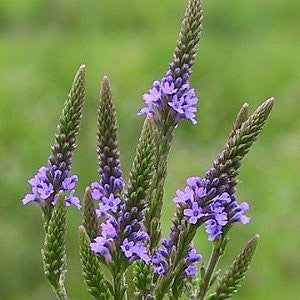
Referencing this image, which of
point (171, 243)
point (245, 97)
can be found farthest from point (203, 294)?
point (245, 97)

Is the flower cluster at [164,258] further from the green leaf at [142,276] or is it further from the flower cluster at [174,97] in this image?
the flower cluster at [174,97]

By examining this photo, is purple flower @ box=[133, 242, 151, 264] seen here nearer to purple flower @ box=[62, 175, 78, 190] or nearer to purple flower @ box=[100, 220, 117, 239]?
purple flower @ box=[100, 220, 117, 239]

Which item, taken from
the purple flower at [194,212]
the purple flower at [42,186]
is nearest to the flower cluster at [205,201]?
the purple flower at [194,212]

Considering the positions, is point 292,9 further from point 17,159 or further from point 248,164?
point 17,159

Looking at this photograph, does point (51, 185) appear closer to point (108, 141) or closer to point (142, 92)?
point (108, 141)

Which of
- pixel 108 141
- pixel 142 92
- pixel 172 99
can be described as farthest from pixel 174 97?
pixel 142 92

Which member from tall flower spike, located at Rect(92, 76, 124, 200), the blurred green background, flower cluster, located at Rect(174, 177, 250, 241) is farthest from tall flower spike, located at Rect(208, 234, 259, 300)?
the blurred green background
